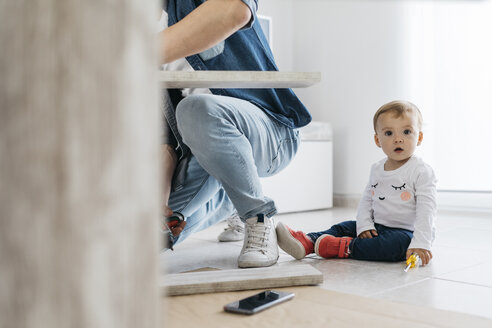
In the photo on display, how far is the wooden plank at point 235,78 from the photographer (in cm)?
109

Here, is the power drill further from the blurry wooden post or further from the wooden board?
the blurry wooden post

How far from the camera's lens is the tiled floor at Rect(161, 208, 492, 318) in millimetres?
1067

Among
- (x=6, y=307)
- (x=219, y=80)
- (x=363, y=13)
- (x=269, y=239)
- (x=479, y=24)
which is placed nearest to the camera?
(x=6, y=307)

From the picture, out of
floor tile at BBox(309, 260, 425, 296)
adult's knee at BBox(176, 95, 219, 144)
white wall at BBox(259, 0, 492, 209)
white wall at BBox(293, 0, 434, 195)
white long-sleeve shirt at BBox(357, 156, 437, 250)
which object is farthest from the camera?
white wall at BBox(293, 0, 434, 195)

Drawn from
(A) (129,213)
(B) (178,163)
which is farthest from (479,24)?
Answer: (A) (129,213)

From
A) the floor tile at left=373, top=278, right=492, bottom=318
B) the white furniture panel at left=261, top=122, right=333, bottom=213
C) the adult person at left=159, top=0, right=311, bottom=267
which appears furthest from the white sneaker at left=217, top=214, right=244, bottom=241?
the white furniture panel at left=261, top=122, right=333, bottom=213

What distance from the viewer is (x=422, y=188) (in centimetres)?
152

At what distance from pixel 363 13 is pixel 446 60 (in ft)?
2.09

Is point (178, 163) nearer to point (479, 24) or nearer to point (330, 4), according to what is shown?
point (479, 24)

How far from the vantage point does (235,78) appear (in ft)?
3.58

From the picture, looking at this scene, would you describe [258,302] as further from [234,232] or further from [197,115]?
[234,232]

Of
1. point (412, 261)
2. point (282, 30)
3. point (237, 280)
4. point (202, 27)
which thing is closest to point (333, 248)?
point (412, 261)

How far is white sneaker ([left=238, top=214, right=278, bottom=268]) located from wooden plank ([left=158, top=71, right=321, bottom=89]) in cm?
40

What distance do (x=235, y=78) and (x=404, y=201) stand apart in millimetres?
722
